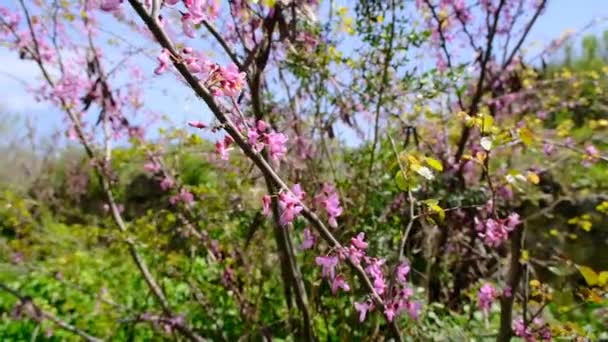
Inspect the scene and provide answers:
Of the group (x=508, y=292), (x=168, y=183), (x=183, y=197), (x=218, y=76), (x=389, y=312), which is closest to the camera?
(x=218, y=76)

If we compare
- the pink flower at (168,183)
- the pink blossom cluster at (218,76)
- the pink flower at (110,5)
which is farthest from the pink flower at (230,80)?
the pink flower at (168,183)

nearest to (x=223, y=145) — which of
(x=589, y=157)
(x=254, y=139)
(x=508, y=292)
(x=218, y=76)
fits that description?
(x=254, y=139)

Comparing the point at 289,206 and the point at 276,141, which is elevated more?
the point at 276,141

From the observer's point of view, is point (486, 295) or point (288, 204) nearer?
point (288, 204)

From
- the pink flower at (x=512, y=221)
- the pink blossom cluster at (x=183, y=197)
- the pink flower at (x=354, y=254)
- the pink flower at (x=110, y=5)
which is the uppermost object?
the pink flower at (x=110, y=5)

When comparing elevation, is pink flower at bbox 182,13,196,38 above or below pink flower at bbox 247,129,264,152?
above

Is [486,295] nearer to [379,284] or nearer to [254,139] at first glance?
[379,284]

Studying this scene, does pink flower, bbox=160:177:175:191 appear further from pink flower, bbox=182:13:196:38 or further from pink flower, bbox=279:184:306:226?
pink flower, bbox=182:13:196:38

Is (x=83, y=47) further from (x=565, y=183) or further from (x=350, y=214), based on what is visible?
(x=565, y=183)

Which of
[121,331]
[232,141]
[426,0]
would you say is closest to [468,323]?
[426,0]

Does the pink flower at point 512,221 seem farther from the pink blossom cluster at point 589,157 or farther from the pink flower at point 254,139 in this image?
the pink flower at point 254,139

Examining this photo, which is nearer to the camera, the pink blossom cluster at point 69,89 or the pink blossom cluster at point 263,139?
the pink blossom cluster at point 263,139

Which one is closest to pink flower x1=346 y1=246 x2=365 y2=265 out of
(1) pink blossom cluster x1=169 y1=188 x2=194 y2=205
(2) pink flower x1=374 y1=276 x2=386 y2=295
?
(2) pink flower x1=374 y1=276 x2=386 y2=295

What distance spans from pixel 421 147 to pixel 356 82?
1157 millimetres
